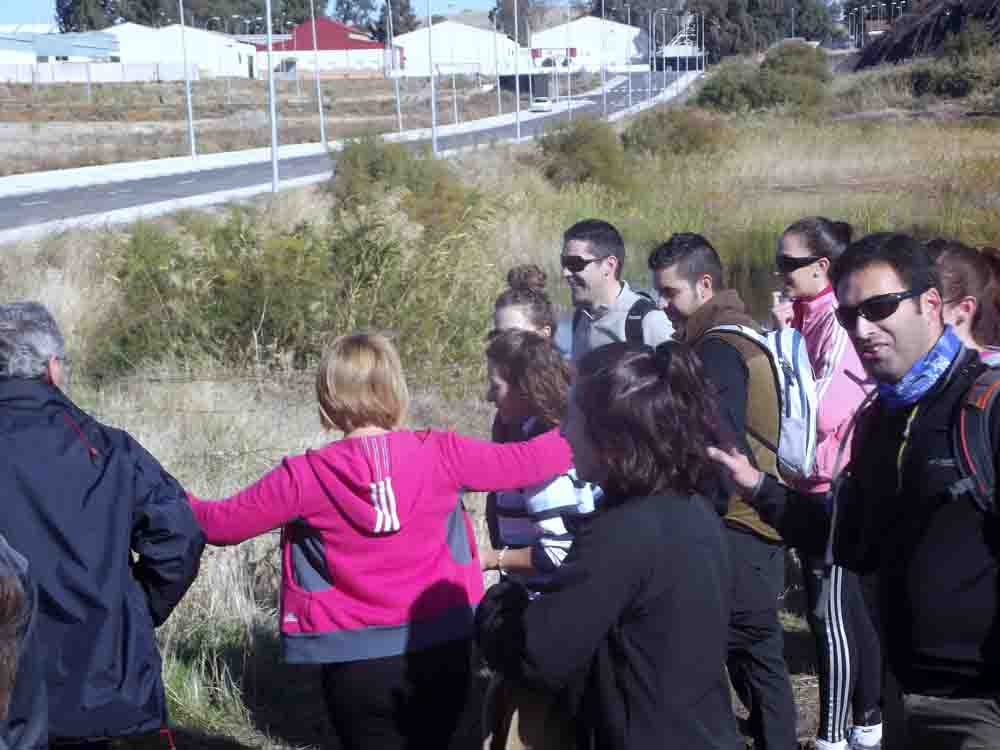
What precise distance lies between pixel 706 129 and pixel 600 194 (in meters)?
11.6

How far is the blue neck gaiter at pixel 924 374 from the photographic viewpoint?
2.79m

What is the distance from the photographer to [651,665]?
98.0 inches

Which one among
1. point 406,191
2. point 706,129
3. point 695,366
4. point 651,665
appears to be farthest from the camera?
point 706,129

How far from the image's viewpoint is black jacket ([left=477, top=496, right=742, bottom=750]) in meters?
2.45

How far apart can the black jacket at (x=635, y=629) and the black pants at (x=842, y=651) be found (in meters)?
1.83

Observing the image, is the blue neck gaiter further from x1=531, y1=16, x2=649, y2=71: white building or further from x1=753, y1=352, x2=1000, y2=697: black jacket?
x1=531, y1=16, x2=649, y2=71: white building

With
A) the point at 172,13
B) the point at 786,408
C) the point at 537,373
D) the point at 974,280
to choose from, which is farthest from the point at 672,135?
the point at 172,13

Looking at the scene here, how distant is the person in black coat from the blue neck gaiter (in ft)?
1.67

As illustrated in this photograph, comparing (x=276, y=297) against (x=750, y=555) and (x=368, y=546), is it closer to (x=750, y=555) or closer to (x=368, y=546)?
(x=750, y=555)

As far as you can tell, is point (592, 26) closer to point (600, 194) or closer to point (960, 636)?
point (600, 194)

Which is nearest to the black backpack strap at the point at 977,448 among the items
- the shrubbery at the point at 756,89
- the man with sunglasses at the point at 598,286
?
the man with sunglasses at the point at 598,286

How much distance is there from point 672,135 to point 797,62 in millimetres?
29074

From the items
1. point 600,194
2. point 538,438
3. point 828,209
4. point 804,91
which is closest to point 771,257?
point 828,209

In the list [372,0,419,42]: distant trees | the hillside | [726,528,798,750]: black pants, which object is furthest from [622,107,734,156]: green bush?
[372,0,419,42]: distant trees
